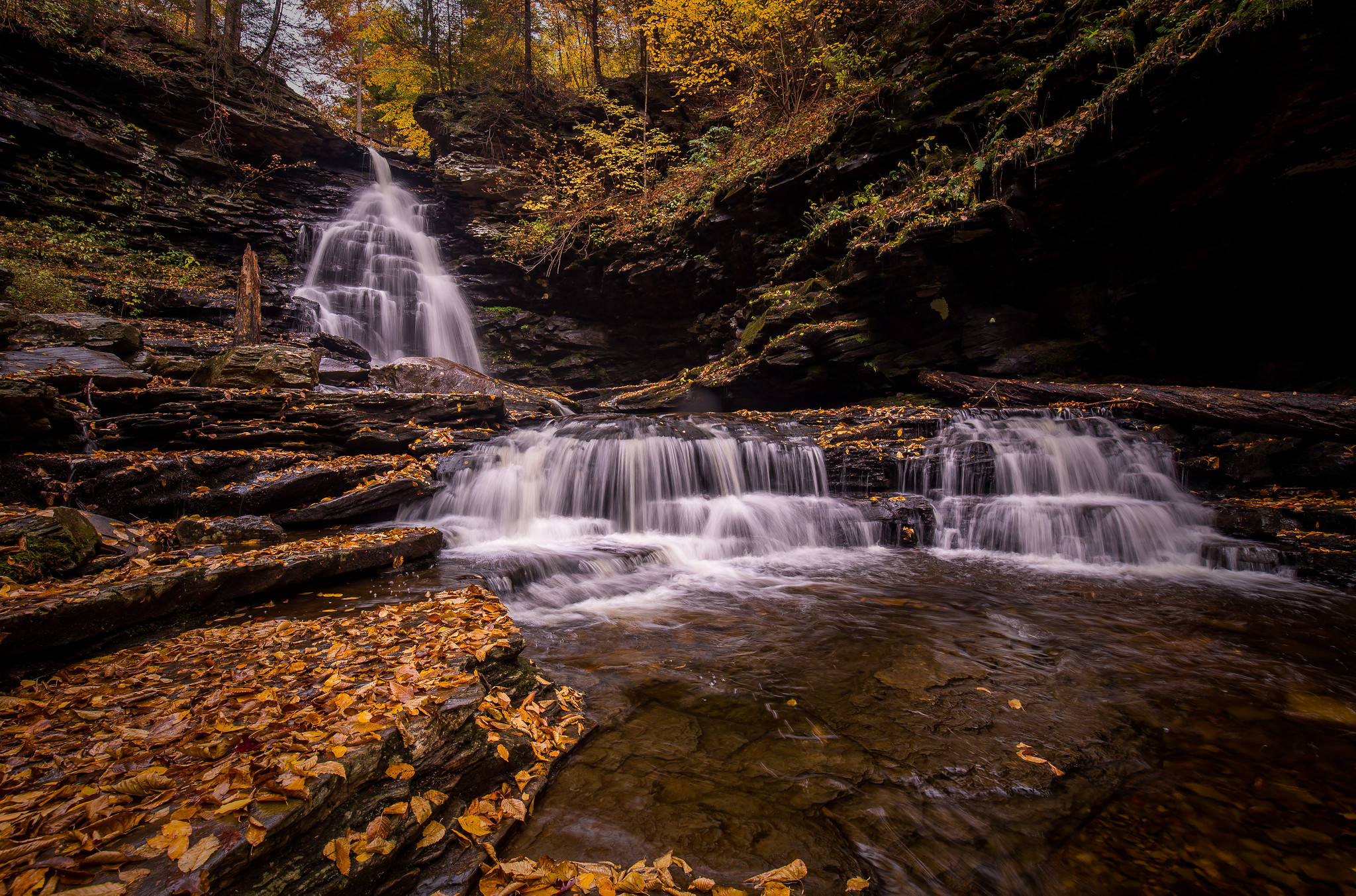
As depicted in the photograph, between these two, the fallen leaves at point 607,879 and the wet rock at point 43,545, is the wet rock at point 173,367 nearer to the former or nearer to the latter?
the wet rock at point 43,545

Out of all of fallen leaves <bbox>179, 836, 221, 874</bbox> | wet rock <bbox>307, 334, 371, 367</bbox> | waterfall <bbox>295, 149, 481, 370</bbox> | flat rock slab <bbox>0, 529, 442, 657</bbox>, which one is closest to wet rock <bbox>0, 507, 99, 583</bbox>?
flat rock slab <bbox>0, 529, 442, 657</bbox>

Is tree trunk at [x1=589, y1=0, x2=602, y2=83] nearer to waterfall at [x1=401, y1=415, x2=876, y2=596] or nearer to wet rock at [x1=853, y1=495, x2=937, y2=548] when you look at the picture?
waterfall at [x1=401, y1=415, x2=876, y2=596]

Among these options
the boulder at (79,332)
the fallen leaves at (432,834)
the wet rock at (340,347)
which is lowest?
the fallen leaves at (432,834)

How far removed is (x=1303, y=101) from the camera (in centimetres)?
674

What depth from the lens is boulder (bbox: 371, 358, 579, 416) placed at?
11.5 meters

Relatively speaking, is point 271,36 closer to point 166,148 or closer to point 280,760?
point 166,148

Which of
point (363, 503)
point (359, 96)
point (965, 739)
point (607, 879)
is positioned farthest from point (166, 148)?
point (965, 739)

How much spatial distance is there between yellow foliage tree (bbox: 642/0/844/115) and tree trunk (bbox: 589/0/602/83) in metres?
4.25

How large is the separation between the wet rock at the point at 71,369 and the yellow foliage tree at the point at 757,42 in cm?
1567


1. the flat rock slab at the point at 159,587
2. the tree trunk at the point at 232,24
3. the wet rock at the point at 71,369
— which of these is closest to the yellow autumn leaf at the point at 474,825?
the flat rock slab at the point at 159,587

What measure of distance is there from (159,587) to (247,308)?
419 inches

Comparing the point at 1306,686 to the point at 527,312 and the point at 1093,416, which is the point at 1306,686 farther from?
the point at 527,312

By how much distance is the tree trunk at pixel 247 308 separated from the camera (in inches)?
436

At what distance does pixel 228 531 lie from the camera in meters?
5.12
